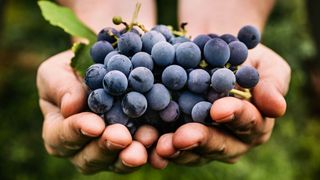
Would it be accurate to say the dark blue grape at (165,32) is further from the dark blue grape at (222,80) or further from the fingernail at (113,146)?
the fingernail at (113,146)

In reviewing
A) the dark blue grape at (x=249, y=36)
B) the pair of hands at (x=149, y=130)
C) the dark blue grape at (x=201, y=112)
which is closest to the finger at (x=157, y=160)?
the pair of hands at (x=149, y=130)

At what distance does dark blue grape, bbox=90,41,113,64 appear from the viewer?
96 centimetres

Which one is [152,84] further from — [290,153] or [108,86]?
[290,153]

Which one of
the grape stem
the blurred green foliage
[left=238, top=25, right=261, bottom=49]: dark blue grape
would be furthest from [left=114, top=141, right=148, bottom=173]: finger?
the blurred green foliage

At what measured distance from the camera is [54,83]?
1.06 metres

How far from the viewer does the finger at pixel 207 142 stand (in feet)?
2.79

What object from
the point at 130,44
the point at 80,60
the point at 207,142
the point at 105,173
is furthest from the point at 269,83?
the point at 105,173

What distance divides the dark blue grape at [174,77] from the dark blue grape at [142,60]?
31 mm

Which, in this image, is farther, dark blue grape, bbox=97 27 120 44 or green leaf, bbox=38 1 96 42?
green leaf, bbox=38 1 96 42

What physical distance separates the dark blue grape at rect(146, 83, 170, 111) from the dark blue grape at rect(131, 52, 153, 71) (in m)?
0.05

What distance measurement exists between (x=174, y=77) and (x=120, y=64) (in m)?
0.10

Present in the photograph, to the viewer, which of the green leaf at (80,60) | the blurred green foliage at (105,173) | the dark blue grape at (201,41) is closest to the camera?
the dark blue grape at (201,41)

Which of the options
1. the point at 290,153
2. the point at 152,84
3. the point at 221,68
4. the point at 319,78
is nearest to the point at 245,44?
the point at 221,68

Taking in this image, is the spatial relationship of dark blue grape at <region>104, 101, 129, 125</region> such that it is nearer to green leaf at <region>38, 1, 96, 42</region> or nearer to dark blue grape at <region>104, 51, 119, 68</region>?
dark blue grape at <region>104, 51, 119, 68</region>
